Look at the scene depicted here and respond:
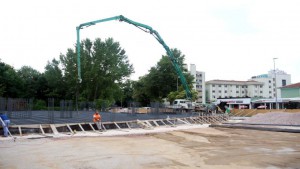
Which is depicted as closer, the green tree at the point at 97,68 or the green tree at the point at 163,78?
the green tree at the point at 97,68

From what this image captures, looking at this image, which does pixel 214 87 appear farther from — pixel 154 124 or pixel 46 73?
pixel 154 124

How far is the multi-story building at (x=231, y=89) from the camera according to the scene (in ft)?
344

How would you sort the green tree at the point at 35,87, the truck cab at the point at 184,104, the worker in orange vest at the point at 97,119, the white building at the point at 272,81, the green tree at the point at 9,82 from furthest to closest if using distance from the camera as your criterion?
the white building at the point at 272,81 < the green tree at the point at 35,87 < the green tree at the point at 9,82 < the truck cab at the point at 184,104 < the worker in orange vest at the point at 97,119

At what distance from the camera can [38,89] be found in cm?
6091

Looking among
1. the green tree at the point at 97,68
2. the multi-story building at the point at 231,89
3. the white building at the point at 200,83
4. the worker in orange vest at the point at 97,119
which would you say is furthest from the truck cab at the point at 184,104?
the multi-story building at the point at 231,89

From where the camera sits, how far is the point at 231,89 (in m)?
107

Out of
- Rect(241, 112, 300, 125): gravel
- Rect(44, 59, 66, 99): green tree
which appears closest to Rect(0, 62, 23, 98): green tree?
Rect(44, 59, 66, 99): green tree

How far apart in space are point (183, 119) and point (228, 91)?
83.9 metres

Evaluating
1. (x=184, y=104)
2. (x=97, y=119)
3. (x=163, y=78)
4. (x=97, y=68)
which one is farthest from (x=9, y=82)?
(x=97, y=119)

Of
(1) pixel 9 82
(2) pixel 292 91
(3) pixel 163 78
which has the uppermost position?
(3) pixel 163 78

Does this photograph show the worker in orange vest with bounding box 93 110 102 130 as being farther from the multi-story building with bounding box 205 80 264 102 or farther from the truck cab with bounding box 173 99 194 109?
the multi-story building with bounding box 205 80 264 102

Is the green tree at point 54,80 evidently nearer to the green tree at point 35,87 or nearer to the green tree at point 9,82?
the green tree at point 35,87

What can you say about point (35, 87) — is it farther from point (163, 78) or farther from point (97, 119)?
point (97, 119)

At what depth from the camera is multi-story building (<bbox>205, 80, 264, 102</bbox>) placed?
105 meters
